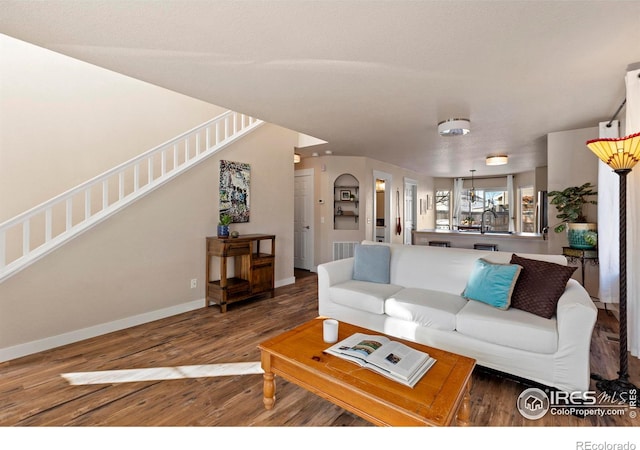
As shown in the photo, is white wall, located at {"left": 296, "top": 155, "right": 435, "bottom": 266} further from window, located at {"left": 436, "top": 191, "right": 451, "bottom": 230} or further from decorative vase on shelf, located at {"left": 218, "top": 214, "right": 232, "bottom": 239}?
window, located at {"left": 436, "top": 191, "right": 451, "bottom": 230}

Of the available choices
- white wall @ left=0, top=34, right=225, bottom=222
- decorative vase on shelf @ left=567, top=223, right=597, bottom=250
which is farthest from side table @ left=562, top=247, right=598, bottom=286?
white wall @ left=0, top=34, right=225, bottom=222

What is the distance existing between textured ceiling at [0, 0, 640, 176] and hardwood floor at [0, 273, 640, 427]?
7.66 ft

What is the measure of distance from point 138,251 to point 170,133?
1606 millimetres

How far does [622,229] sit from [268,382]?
8.45ft

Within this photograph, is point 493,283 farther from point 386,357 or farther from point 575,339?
point 386,357

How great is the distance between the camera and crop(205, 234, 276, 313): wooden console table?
368cm

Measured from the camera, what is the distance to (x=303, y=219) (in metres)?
6.30

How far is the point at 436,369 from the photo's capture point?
5.06 ft

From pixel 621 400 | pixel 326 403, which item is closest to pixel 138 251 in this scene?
pixel 326 403

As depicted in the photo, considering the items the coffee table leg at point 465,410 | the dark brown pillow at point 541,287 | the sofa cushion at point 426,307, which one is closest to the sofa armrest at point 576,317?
the dark brown pillow at point 541,287

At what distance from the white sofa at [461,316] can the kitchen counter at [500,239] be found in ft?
9.10

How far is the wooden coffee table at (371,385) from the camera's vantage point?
1258 mm

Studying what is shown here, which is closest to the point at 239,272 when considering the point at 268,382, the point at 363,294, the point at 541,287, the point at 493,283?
the point at 363,294
